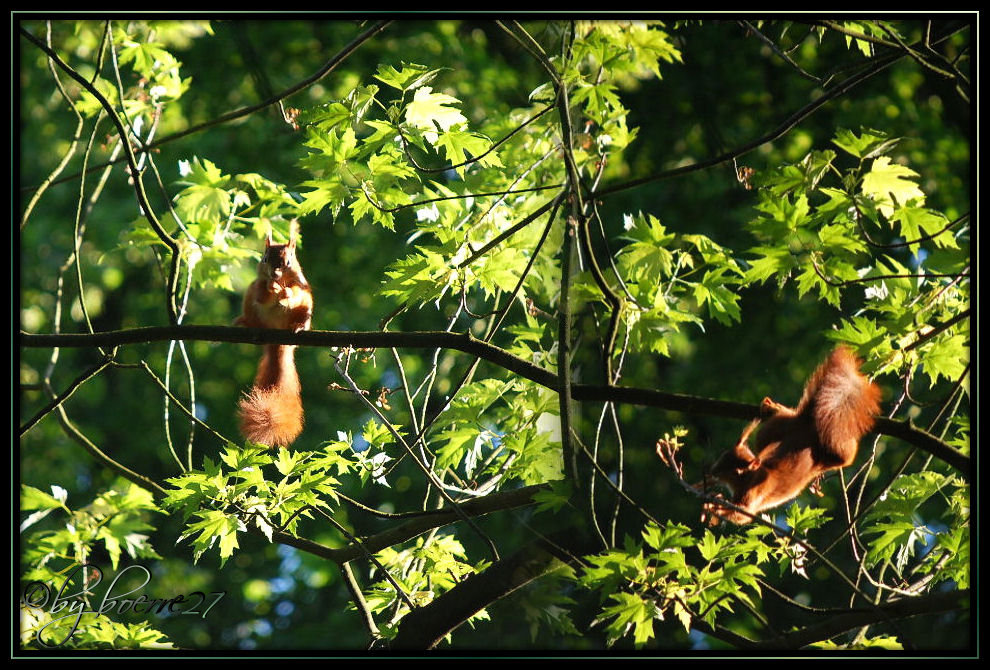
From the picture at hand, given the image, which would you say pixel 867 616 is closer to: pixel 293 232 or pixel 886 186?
pixel 886 186

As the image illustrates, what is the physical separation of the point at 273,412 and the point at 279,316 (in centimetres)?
52

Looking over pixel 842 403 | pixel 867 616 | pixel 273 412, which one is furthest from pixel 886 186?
pixel 273 412

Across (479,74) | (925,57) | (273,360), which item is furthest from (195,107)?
(925,57)

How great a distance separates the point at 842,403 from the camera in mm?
1768

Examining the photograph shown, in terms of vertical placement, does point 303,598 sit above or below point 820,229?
below

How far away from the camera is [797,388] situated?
161 inches

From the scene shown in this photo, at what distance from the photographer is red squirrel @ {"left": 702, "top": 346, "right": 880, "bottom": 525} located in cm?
176

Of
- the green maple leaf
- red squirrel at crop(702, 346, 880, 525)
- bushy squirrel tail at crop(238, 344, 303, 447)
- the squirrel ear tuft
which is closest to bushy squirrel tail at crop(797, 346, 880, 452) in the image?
red squirrel at crop(702, 346, 880, 525)

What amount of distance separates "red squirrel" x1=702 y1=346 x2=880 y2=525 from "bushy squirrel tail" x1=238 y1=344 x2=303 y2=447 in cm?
111

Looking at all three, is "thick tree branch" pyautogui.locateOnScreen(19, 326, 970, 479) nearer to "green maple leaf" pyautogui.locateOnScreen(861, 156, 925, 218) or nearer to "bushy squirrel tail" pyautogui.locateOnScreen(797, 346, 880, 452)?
"bushy squirrel tail" pyautogui.locateOnScreen(797, 346, 880, 452)

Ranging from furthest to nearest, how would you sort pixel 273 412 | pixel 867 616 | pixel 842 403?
pixel 273 412, pixel 842 403, pixel 867 616

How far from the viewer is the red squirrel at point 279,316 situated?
2473 millimetres

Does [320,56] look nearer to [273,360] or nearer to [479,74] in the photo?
[479,74]
